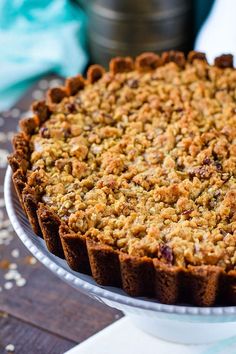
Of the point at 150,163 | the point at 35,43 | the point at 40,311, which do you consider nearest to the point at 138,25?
the point at 35,43

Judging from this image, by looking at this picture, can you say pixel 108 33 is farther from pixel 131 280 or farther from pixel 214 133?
pixel 131 280

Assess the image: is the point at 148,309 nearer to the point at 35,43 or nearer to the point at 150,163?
the point at 150,163

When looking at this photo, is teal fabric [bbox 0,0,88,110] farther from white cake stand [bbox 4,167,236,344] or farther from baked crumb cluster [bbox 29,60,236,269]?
white cake stand [bbox 4,167,236,344]

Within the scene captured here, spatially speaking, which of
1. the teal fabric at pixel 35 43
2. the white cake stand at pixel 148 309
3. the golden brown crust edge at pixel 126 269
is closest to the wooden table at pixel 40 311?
the white cake stand at pixel 148 309

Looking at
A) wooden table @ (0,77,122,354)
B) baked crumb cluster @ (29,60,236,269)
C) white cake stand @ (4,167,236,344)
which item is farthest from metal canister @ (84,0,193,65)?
white cake stand @ (4,167,236,344)

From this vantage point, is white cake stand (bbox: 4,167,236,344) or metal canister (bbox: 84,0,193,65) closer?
white cake stand (bbox: 4,167,236,344)

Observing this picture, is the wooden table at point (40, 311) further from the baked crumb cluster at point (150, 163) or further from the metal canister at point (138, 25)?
the metal canister at point (138, 25)

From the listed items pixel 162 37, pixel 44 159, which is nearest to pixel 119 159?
pixel 44 159
